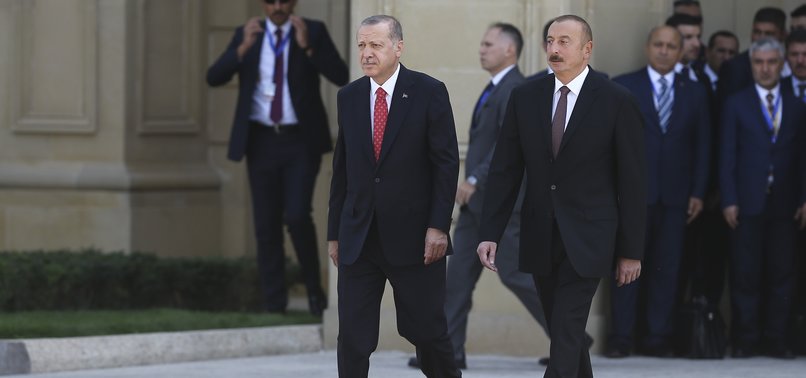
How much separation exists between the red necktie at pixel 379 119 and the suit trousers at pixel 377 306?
35 centimetres

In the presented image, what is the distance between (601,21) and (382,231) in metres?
3.86

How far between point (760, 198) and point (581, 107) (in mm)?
3799

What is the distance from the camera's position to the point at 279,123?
12.0 metres

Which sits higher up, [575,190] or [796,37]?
[796,37]

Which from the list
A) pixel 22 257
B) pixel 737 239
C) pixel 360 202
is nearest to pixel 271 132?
pixel 22 257

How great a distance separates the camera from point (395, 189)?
8.00 meters

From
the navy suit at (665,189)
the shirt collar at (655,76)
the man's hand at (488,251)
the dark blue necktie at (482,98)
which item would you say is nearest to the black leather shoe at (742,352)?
the navy suit at (665,189)

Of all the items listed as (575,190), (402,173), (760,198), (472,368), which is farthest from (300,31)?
(575,190)

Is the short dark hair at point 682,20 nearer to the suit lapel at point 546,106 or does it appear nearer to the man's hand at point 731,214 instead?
the man's hand at point 731,214

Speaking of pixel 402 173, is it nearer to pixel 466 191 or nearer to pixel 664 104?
pixel 466 191

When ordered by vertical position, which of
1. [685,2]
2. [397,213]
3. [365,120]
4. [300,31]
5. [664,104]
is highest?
[685,2]

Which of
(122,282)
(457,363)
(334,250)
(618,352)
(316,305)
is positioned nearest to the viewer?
(334,250)

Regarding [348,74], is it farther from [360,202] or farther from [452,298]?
[360,202]

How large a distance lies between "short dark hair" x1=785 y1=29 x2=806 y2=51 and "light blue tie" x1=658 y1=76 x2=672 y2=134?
0.85m
